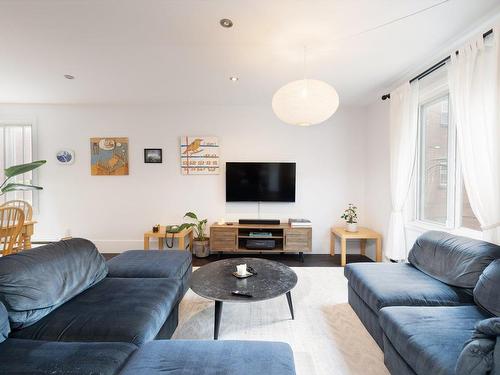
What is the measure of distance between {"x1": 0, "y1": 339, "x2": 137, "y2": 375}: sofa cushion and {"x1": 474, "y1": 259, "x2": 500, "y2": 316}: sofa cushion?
6.70ft

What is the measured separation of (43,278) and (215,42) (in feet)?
7.42

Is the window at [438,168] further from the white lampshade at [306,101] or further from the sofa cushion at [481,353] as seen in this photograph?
the sofa cushion at [481,353]

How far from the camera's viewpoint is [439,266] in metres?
1.97

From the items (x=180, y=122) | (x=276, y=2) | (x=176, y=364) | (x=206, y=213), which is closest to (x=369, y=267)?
(x=176, y=364)

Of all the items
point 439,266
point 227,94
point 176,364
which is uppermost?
point 227,94

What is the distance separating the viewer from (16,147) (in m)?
4.17

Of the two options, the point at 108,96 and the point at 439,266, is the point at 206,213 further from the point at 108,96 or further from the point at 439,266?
the point at 439,266

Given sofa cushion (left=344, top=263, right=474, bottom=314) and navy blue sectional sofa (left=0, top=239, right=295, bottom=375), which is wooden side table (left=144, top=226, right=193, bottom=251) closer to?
navy blue sectional sofa (left=0, top=239, right=295, bottom=375)

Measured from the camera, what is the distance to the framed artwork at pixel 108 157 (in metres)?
4.18

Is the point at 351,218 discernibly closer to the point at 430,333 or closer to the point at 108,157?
the point at 430,333

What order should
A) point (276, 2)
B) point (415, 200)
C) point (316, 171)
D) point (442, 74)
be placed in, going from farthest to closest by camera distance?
point (316, 171) < point (415, 200) < point (442, 74) < point (276, 2)

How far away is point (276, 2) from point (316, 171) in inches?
112

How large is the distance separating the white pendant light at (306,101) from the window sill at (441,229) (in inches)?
71.4

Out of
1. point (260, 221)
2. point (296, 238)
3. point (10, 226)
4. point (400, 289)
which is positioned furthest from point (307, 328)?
point (10, 226)
